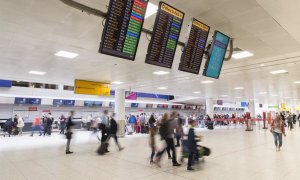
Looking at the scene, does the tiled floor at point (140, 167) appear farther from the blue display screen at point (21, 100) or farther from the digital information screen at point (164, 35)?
the blue display screen at point (21, 100)

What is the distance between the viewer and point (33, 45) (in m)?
6.45

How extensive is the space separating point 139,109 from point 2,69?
1934 cm

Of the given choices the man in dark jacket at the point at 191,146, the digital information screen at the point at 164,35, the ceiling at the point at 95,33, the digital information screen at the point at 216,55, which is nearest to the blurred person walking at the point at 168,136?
the man in dark jacket at the point at 191,146

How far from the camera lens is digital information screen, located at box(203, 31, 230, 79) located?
4810 millimetres

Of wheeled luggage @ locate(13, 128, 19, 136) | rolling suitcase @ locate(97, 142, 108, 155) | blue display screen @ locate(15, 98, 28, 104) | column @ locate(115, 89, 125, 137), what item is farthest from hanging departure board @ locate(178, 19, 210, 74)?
blue display screen @ locate(15, 98, 28, 104)

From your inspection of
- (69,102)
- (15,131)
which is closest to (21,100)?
(15,131)

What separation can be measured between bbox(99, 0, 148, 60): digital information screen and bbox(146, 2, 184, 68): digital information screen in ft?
1.07

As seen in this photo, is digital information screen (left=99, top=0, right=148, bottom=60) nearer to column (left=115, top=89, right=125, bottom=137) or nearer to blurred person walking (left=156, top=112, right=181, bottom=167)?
blurred person walking (left=156, top=112, right=181, bottom=167)

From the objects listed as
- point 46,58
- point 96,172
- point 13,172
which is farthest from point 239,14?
point 13,172

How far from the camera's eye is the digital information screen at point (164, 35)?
3.86 meters

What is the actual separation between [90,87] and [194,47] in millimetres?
9268

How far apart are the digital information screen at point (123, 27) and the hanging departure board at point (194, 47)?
117cm

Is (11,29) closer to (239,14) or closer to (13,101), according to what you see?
(239,14)

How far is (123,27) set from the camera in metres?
3.63
